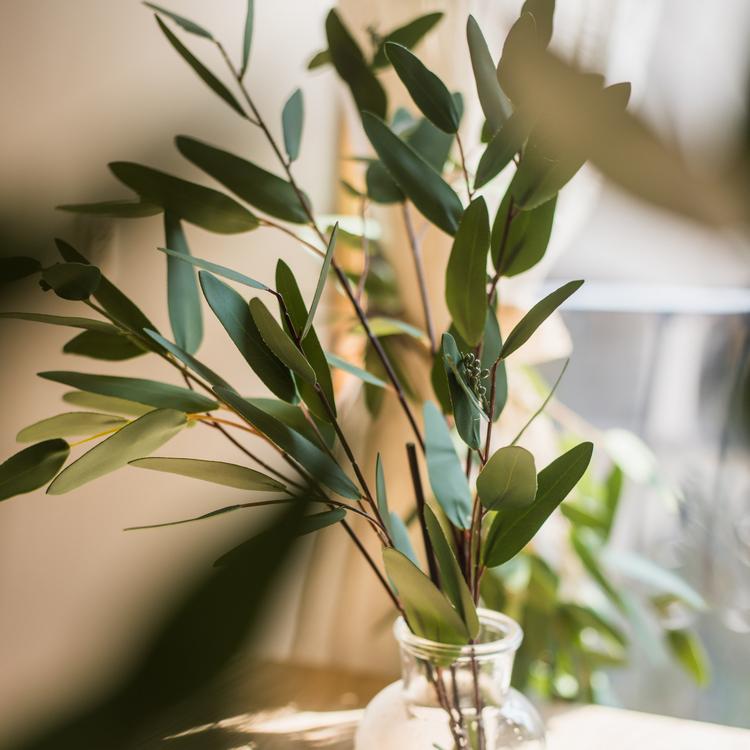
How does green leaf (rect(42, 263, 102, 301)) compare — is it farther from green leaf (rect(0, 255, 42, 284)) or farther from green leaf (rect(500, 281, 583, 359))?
green leaf (rect(500, 281, 583, 359))

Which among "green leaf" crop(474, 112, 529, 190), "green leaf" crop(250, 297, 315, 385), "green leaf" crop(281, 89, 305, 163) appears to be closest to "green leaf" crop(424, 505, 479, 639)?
"green leaf" crop(250, 297, 315, 385)

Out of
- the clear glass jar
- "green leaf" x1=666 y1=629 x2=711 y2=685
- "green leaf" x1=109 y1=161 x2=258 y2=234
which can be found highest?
"green leaf" x1=109 y1=161 x2=258 y2=234

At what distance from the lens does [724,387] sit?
55.7 inches

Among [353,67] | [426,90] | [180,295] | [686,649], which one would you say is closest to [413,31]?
[353,67]

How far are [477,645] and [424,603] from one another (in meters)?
0.11

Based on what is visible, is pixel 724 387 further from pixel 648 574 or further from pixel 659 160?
pixel 659 160

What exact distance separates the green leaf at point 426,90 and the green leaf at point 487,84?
0.02 metres

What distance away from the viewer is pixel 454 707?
56 centimetres

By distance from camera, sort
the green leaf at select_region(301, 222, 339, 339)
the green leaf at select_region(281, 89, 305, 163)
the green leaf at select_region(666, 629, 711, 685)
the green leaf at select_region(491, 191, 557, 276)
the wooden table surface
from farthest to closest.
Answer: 1. the green leaf at select_region(666, 629, 711, 685)
2. the wooden table surface
3. the green leaf at select_region(281, 89, 305, 163)
4. the green leaf at select_region(491, 191, 557, 276)
5. the green leaf at select_region(301, 222, 339, 339)

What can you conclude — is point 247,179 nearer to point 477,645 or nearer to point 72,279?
point 72,279

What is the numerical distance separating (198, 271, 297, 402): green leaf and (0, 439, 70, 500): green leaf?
14 centimetres

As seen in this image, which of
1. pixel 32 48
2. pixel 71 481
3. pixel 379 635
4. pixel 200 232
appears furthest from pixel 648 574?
pixel 32 48

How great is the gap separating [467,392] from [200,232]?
625 mm

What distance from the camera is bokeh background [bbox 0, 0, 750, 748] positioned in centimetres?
68
